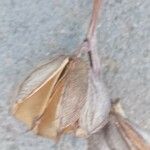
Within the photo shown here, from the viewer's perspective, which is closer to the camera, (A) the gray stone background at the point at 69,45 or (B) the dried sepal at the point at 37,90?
(B) the dried sepal at the point at 37,90

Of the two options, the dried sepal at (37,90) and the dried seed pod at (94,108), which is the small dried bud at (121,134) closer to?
the dried seed pod at (94,108)

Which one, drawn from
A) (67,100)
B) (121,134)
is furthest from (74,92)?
(121,134)

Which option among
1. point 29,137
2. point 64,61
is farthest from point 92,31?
point 29,137

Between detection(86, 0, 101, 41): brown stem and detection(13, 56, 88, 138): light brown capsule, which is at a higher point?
detection(86, 0, 101, 41): brown stem

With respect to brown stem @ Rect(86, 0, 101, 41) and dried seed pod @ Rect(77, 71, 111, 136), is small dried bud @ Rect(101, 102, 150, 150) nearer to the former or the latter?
dried seed pod @ Rect(77, 71, 111, 136)

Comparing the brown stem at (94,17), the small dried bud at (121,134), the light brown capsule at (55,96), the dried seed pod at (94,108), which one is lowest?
the small dried bud at (121,134)

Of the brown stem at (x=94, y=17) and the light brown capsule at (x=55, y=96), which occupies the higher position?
the brown stem at (x=94, y=17)

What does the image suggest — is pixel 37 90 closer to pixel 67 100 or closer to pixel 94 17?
pixel 67 100

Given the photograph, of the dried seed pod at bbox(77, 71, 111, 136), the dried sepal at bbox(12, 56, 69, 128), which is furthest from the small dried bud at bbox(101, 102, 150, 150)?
the dried sepal at bbox(12, 56, 69, 128)

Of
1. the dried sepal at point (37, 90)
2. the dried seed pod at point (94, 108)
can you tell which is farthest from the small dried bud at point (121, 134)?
the dried sepal at point (37, 90)
